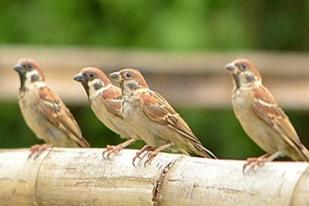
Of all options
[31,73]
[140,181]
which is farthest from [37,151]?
[31,73]

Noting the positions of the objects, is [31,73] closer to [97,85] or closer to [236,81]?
[97,85]

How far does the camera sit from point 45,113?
7449 mm

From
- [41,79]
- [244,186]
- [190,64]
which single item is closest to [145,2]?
[190,64]

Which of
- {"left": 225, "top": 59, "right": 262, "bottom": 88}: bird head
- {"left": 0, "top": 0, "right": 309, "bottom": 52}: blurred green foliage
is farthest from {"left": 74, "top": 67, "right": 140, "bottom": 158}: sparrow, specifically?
{"left": 0, "top": 0, "right": 309, "bottom": 52}: blurred green foliage

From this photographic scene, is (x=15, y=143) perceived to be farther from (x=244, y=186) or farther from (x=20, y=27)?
Result: (x=244, y=186)

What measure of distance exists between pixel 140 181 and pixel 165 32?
6.53 metres

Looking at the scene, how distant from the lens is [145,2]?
11938 millimetres

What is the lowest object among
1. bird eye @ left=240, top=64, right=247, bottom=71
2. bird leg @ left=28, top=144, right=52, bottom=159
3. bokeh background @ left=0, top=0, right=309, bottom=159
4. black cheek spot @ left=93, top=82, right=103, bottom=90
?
bokeh background @ left=0, top=0, right=309, bottom=159

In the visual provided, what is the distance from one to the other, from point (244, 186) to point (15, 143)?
24.9 ft

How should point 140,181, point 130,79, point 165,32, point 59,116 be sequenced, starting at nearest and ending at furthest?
point 140,181
point 130,79
point 59,116
point 165,32

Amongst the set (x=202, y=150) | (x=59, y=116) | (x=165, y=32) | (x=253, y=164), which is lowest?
(x=165, y=32)

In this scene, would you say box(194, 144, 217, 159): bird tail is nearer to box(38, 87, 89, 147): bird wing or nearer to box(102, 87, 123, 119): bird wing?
box(102, 87, 123, 119): bird wing

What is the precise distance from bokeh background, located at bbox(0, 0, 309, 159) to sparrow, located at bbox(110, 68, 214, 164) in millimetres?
5033

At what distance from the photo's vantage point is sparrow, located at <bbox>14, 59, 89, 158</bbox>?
287 inches
